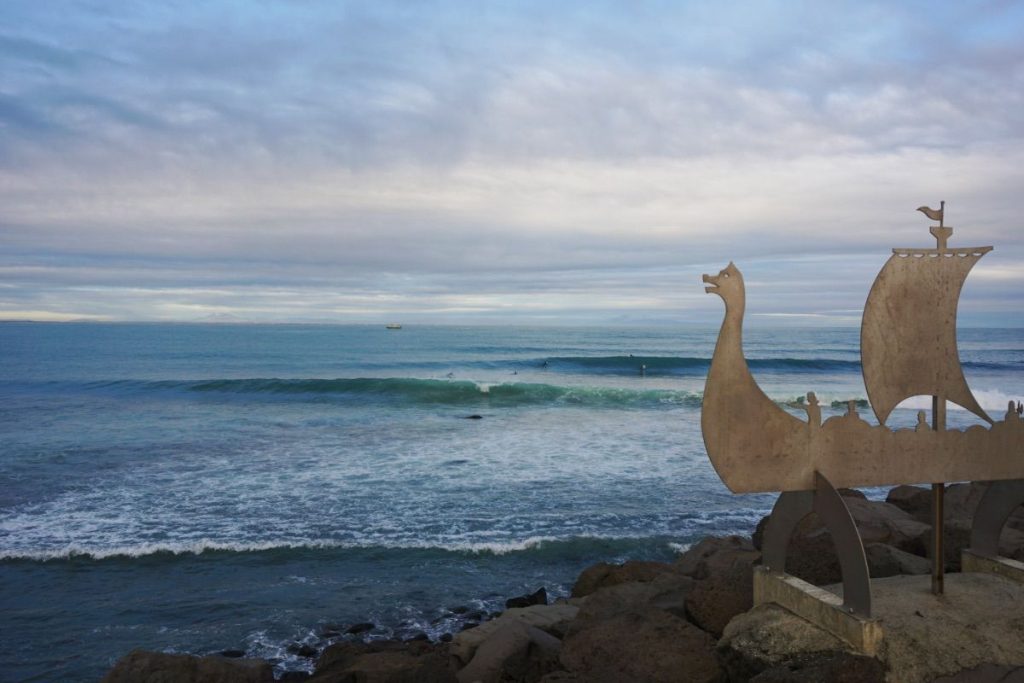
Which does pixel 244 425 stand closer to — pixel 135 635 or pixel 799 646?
pixel 135 635

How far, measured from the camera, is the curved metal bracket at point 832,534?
4742 mm

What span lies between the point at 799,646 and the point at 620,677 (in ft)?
3.82

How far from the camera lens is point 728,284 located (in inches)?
191

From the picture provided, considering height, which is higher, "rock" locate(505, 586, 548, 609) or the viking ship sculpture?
the viking ship sculpture

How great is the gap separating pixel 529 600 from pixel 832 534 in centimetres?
410

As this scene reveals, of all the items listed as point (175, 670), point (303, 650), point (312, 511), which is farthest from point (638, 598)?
point (312, 511)

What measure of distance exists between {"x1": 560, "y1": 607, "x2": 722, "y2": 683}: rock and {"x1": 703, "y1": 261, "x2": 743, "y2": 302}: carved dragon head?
7.90ft

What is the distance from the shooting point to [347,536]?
10.8 meters

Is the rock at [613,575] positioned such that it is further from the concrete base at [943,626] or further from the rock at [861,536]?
the concrete base at [943,626]

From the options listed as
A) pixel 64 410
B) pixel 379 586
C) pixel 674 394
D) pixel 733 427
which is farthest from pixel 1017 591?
pixel 64 410

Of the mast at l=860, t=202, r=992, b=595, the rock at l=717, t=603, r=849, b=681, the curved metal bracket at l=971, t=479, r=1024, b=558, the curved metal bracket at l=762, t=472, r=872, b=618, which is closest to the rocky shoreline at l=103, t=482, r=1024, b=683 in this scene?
the rock at l=717, t=603, r=849, b=681

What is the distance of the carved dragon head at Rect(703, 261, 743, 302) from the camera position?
4836mm

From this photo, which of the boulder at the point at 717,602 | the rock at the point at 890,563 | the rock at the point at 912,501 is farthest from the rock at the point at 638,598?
the rock at the point at 912,501

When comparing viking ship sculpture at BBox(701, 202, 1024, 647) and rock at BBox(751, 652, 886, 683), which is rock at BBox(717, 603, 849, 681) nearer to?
rock at BBox(751, 652, 886, 683)
